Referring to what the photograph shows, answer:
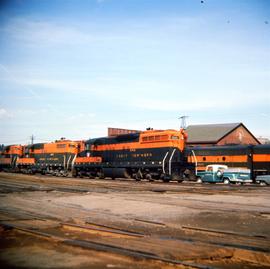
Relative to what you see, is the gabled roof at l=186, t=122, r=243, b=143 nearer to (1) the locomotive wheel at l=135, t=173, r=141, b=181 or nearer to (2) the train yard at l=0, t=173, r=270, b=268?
(1) the locomotive wheel at l=135, t=173, r=141, b=181

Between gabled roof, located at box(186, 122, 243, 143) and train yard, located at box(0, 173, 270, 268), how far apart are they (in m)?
57.6

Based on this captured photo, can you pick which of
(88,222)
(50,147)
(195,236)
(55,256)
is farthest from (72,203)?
(50,147)

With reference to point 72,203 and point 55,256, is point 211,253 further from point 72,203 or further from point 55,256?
point 72,203

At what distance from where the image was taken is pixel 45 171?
48.7 metres

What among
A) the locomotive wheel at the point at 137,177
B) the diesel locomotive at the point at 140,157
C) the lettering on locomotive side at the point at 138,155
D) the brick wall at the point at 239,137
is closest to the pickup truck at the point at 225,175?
the diesel locomotive at the point at 140,157

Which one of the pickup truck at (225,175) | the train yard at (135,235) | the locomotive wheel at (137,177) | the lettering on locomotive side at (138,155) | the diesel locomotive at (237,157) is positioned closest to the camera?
the train yard at (135,235)

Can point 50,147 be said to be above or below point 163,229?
above

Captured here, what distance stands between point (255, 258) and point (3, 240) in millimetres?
5498

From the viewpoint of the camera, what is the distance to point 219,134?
72.5m

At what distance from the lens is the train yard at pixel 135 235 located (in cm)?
653

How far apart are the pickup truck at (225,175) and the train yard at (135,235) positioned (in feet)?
59.8

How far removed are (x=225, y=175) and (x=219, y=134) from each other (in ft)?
132

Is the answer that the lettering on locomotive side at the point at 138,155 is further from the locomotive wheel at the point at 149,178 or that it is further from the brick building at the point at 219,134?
the brick building at the point at 219,134

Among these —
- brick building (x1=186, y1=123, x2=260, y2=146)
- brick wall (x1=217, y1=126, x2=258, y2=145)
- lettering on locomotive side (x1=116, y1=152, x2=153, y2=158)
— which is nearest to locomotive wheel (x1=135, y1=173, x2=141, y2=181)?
lettering on locomotive side (x1=116, y1=152, x2=153, y2=158)
